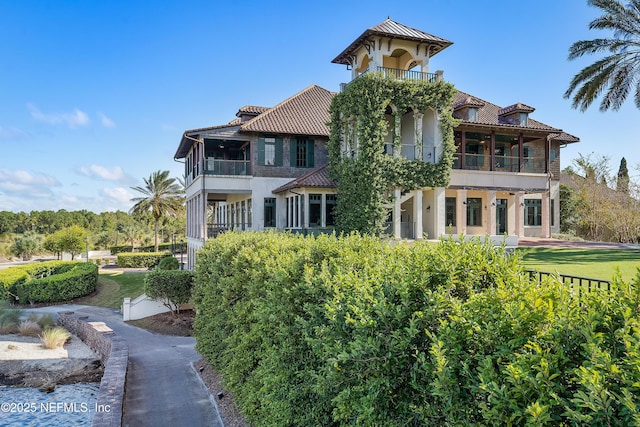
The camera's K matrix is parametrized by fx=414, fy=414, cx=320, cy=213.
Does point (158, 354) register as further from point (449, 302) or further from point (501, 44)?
point (501, 44)

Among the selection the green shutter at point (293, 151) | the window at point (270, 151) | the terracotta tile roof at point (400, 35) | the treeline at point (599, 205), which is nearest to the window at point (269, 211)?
the window at point (270, 151)

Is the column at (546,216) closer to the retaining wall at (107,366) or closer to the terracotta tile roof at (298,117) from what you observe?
the terracotta tile roof at (298,117)

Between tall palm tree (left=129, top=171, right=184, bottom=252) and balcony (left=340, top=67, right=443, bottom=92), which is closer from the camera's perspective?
balcony (left=340, top=67, right=443, bottom=92)

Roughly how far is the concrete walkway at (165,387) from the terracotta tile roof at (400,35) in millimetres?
19345

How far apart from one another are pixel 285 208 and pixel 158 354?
1396 cm

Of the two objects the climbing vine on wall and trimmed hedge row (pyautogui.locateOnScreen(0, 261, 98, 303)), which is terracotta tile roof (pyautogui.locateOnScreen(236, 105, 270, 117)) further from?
trimmed hedge row (pyautogui.locateOnScreen(0, 261, 98, 303))

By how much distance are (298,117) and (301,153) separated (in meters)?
2.88

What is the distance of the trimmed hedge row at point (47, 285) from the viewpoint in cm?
3002

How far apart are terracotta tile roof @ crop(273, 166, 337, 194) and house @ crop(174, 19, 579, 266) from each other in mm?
83

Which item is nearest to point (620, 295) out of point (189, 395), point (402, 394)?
point (402, 394)

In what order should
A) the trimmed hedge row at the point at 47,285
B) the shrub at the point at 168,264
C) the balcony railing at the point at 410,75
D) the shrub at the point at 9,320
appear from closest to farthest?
the shrub at the point at 9,320
the balcony railing at the point at 410,75
the shrub at the point at 168,264
the trimmed hedge row at the point at 47,285

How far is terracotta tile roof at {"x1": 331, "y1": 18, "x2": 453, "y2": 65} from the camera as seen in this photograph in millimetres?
24188

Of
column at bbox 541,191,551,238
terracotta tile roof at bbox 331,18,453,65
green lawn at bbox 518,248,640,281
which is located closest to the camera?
green lawn at bbox 518,248,640,281

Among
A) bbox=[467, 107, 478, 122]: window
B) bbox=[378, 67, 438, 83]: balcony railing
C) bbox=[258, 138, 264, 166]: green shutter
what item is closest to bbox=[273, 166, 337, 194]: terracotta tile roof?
bbox=[258, 138, 264, 166]: green shutter
